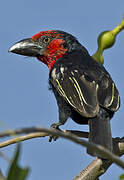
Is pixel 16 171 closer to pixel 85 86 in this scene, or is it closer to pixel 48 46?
pixel 85 86

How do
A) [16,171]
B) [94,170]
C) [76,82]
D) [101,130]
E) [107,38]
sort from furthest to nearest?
[76,82] → [101,130] → [94,170] → [107,38] → [16,171]

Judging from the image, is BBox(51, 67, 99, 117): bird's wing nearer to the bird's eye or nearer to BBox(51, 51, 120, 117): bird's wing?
BBox(51, 51, 120, 117): bird's wing

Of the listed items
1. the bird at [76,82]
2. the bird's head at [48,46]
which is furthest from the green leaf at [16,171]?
the bird's head at [48,46]

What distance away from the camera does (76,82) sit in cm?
365

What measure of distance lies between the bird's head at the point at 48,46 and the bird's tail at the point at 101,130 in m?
1.34

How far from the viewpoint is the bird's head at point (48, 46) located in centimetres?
453

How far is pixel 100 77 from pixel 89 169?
5.56ft

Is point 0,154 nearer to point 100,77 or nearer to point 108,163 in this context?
point 108,163

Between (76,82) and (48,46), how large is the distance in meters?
1.22

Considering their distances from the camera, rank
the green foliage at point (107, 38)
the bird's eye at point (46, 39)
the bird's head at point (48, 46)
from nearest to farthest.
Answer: the green foliage at point (107, 38)
the bird's head at point (48, 46)
the bird's eye at point (46, 39)

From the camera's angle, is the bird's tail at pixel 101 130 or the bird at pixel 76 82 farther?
the bird at pixel 76 82

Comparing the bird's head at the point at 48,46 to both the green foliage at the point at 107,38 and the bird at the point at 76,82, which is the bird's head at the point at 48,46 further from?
the green foliage at the point at 107,38

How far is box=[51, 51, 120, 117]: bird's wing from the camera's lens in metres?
3.33

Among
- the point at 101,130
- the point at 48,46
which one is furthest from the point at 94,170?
the point at 48,46
